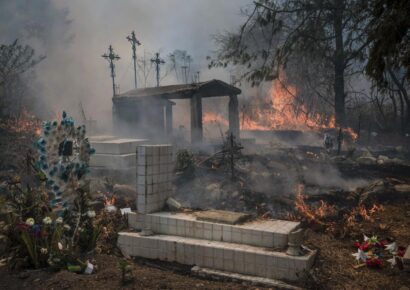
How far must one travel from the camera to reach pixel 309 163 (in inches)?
539

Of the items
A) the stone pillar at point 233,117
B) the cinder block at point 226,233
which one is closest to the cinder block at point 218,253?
the cinder block at point 226,233

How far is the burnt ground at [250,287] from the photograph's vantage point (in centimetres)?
540

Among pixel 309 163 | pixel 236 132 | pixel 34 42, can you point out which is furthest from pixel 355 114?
pixel 34 42

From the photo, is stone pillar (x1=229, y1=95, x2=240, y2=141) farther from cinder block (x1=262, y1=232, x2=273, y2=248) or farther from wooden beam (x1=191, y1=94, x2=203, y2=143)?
cinder block (x1=262, y1=232, x2=273, y2=248)

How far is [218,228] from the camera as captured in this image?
20.8 ft

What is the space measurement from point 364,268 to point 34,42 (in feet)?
131

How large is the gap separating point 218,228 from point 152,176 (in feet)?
5.31

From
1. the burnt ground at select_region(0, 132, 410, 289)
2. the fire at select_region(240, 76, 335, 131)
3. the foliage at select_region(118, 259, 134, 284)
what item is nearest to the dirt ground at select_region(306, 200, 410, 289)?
the burnt ground at select_region(0, 132, 410, 289)

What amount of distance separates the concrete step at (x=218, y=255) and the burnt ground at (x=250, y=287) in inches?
7.1

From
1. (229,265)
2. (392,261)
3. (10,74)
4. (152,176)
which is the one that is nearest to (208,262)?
(229,265)

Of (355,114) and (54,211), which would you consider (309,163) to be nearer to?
(54,211)

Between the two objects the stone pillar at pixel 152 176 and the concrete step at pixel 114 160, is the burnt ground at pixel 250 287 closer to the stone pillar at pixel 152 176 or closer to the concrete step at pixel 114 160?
the stone pillar at pixel 152 176

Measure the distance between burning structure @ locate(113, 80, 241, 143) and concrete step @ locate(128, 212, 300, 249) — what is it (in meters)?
11.0

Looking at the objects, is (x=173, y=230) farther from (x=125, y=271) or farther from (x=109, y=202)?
(x=109, y=202)
